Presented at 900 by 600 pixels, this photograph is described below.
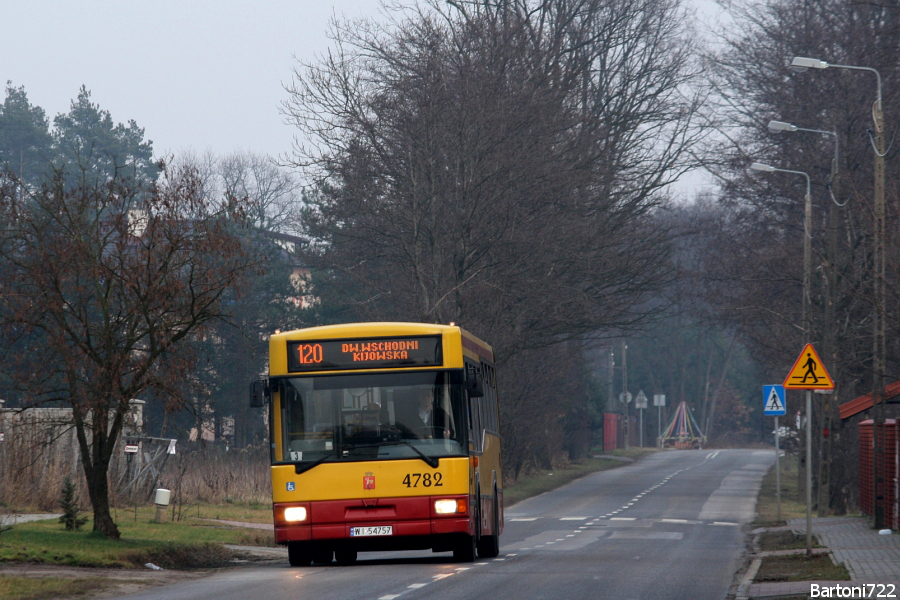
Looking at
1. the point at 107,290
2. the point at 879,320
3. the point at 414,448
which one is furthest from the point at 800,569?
the point at 107,290

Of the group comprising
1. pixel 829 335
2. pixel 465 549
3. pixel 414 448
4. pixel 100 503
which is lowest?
pixel 465 549

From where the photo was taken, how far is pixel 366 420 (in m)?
15.6

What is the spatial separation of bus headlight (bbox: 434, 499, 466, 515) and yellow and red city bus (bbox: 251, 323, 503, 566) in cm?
1

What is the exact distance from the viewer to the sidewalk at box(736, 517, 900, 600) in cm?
1320

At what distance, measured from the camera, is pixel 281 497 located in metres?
15.4

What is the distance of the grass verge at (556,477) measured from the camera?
41.1m

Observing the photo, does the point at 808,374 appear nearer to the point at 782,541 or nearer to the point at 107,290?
the point at 782,541

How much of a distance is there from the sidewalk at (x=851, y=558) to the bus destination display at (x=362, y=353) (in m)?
4.59

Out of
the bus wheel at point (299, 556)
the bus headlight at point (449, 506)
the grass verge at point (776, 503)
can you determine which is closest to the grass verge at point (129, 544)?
the bus wheel at point (299, 556)

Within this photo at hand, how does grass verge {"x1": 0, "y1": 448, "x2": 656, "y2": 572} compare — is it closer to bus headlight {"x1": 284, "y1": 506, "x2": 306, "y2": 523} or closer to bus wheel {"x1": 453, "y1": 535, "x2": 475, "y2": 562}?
bus headlight {"x1": 284, "y1": 506, "x2": 306, "y2": 523}

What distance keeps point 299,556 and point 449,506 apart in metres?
2.58

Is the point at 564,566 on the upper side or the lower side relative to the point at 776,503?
upper

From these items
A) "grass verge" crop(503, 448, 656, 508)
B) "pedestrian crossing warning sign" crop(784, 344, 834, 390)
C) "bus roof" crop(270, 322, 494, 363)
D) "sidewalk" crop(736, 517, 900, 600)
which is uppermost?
"bus roof" crop(270, 322, 494, 363)

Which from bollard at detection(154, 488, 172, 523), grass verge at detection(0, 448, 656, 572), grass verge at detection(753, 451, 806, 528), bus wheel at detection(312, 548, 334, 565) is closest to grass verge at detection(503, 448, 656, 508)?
grass verge at detection(753, 451, 806, 528)
